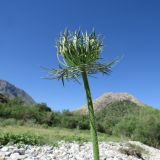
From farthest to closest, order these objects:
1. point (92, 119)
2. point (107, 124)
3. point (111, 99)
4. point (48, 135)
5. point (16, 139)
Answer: point (111, 99)
point (107, 124)
point (48, 135)
point (16, 139)
point (92, 119)

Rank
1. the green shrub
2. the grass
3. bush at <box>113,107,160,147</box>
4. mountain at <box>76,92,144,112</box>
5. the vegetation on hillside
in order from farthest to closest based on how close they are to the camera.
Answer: mountain at <box>76,92,144,112</box>, the vegetation on hillside, bush at <box>113,107,160,147</box>, the grass, the green shrub

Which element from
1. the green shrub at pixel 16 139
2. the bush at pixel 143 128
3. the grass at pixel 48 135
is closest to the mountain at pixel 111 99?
the bush at pixel 143 128

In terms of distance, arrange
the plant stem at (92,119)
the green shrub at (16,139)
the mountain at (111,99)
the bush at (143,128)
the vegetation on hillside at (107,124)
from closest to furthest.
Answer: the plant stem at (92,119), the green shrub at (16,139), the bush at (143,128), the vegetation on hillside at (107,124), the mountain at (111,99)

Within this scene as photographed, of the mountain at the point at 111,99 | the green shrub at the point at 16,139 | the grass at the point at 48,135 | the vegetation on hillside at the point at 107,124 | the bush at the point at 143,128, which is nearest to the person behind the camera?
the green shrub at the point at 16,139

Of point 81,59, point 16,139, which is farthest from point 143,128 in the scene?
point 81,59

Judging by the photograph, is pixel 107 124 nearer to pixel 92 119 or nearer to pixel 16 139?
pixel 16 139

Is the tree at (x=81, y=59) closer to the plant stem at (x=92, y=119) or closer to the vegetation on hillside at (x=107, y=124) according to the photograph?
the plant stem at (x=92, y=119)

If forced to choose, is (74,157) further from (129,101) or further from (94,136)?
(129,101)

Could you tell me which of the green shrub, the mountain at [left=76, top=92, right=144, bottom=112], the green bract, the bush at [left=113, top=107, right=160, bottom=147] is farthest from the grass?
the mountain at [left=76, top=92, right=144, bottom=112]

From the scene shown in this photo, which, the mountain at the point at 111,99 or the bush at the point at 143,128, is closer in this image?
the bush at the point at 143,128

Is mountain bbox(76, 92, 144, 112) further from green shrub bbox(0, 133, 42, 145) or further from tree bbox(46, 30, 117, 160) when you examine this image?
tree bbox(46, 30, 117, 160)

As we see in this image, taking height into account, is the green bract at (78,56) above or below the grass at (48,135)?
below

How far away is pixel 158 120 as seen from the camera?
170ft

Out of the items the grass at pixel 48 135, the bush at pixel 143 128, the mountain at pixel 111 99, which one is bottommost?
the grass at pixel 48 135
